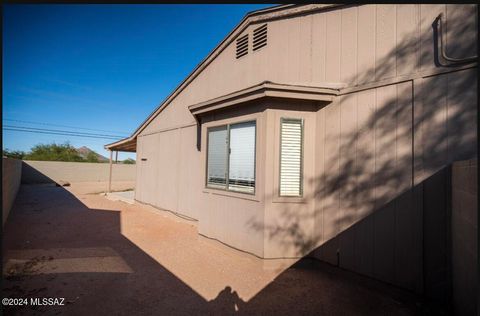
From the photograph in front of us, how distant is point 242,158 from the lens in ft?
17.5

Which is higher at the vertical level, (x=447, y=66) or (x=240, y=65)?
(x=240, y=65)

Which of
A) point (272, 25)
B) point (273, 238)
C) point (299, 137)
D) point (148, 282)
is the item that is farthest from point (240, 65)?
point (148, 282)

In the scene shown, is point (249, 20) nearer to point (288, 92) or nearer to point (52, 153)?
point (288, 92)

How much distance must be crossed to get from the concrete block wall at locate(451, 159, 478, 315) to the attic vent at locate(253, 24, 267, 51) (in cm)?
450

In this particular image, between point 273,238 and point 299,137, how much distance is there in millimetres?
1910

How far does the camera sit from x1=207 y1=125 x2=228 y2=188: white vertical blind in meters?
5.76

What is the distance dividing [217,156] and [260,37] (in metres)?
2.98

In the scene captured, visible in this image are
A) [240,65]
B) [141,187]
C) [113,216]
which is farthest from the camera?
[141,187]

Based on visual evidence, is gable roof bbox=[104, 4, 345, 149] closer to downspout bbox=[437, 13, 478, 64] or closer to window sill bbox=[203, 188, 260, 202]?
downspout bbox=[437, 13, 478, 64]

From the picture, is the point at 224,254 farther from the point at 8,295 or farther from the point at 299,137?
the point at 8,295

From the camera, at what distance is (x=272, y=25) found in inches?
235

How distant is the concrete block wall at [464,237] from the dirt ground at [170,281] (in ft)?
1.87

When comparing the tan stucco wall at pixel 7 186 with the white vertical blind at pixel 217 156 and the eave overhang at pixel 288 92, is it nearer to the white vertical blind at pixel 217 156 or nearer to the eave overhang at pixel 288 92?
the white vertical blind at pixel 217 156

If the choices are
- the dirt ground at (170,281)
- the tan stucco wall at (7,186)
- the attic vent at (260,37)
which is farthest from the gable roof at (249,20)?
the tan stucco wall at (7,186)
